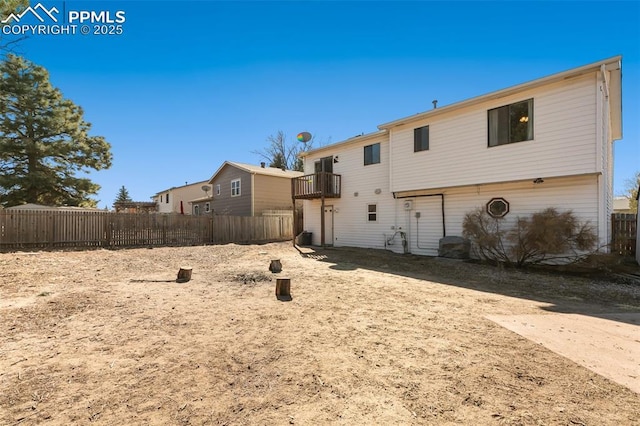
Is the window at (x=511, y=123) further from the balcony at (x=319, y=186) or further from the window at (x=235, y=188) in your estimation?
the window at (x=235, y=188)

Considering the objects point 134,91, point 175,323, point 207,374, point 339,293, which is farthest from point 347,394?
point 134,91

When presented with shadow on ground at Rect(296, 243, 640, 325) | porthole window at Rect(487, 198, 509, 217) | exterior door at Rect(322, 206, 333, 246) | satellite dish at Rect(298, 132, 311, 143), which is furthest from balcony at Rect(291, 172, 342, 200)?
porthole window at Rect(487, 198, 509, 217)

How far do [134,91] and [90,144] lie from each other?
39.8 ft

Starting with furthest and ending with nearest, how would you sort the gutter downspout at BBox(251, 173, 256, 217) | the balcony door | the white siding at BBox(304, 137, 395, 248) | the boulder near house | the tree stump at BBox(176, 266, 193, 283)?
the gutter downspout at BBox(251, 173, 256, 217)
the balcony door
the white siding at BBox(304, 137, 395, 248)
the boulder near house
the tree stump at BBox(176, 266, 193, 283)

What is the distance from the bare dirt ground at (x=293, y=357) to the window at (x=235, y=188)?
54.7 ft

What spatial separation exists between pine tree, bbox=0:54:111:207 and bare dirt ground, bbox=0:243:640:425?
16265 millimetres

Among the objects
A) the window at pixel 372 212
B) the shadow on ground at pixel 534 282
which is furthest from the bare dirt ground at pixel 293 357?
the window at pixel 372 212

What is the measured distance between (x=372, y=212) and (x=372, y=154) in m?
2.87

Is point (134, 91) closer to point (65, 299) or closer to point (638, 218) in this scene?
point (65, 299)

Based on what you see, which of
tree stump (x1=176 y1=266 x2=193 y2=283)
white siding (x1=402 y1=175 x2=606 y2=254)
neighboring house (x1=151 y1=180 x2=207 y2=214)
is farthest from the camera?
neighboring house (x1=151 y1=180 x2=207 y2=214)

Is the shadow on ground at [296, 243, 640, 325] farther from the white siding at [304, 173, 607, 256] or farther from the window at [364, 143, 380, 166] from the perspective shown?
the window at [364, 143, 380, 166]

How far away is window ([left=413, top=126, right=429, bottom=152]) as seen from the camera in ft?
39.4

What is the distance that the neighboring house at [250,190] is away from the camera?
71.2 feet

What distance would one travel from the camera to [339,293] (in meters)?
6.02
